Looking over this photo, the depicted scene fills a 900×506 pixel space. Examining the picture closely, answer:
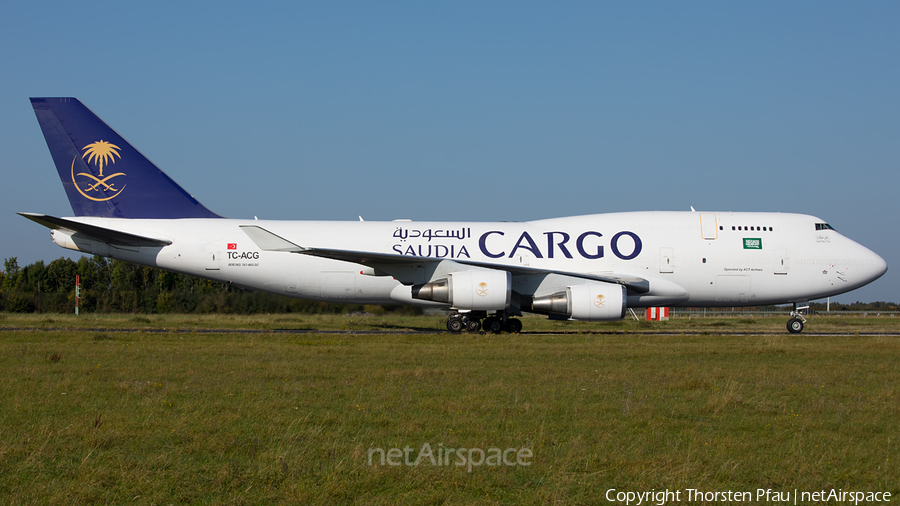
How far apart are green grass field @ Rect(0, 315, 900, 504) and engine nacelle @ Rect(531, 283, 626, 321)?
17.8 feet

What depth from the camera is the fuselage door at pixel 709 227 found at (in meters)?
21.1

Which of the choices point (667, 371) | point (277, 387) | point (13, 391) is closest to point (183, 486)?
point (277, 387)

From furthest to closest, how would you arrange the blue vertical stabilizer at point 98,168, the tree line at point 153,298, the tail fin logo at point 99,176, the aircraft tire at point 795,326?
the tree line at point 153,298 < the aircraft tire at point 795,326 < the tail fin logo at point 99,176 < the blue vertical stabilizer at point 98,168

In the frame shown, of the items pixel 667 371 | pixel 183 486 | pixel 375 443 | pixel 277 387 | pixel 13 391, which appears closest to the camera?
pixel 183 486

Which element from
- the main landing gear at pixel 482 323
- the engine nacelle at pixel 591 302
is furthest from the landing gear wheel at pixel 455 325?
the engine nacelle at pixel 591 302

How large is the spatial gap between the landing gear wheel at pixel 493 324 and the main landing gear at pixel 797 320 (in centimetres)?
935

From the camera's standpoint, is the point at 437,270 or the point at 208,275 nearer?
the point at 437,270

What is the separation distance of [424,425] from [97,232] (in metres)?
16.0

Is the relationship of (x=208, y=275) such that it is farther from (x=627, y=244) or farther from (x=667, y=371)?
(x=667, y=371)

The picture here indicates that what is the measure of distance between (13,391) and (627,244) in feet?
54.0

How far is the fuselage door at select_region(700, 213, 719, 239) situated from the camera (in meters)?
21.1

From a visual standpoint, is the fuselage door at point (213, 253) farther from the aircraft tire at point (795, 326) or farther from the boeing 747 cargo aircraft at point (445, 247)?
the aircraft tire at point (795, 326)

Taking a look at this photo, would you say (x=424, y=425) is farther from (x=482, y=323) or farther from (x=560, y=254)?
(x=560, y=254)

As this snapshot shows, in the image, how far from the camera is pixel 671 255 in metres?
20.8
